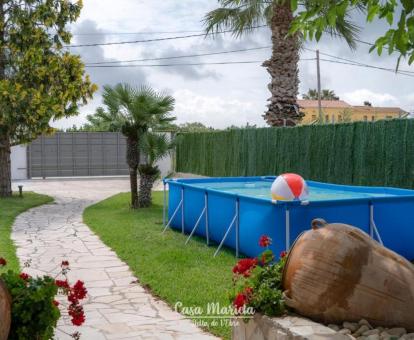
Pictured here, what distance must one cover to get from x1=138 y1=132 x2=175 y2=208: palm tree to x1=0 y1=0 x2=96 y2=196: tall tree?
396cm

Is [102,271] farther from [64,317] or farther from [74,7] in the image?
[74,7]

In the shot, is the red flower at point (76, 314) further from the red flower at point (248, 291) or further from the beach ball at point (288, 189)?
the beach ball at point (288, 189)

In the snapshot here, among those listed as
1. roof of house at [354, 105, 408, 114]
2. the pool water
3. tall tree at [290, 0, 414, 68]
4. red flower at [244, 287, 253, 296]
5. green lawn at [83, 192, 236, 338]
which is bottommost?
green lawn at [83, 192, 236, 338]

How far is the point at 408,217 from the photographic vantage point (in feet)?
25.4

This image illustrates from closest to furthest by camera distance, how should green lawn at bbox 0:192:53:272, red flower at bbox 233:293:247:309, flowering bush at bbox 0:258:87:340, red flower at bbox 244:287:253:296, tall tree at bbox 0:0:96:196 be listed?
flowering bush at bbox 0:258:87:340
red flower at bbox 233:293:247:309
red flower at bbox 244:287:253:296
green lawn at bbox 0:192:53:272
tall tree at bbox 0:0:96:196

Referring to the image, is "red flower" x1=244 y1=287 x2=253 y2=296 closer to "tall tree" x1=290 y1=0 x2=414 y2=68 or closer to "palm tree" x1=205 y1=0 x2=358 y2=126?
"tall tree" x1=290 y1=0 x2=414 y2=68

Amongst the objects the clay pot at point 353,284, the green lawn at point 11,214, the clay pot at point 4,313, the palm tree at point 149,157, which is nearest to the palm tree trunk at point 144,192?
the palm tree at point 149,157

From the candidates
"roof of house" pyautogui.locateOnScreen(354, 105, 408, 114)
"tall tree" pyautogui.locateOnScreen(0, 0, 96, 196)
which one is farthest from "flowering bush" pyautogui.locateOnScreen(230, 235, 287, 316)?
"roof of house" pyautogui.locateOnScreen(354, 105, 408, 114)

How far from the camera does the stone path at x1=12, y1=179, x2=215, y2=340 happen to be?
4.96m

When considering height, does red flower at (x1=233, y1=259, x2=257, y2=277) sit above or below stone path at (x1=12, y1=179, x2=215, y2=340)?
above

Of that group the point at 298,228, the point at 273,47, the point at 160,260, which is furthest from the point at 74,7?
the point at 298,228

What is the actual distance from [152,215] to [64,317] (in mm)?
7876

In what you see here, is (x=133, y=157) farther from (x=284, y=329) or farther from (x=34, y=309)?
(x=284, y=329)

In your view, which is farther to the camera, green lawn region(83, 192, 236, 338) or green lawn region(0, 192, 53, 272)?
green lawn region(0, 192, 53, 272)
